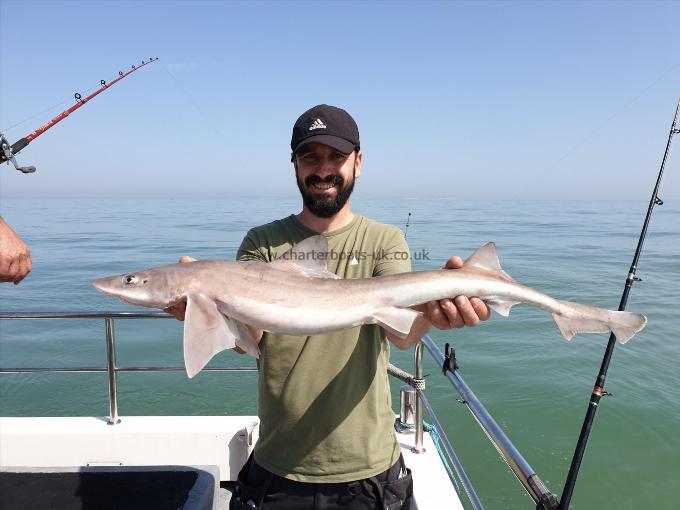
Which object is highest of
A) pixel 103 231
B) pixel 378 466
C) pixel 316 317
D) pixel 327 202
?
pixel 327 202

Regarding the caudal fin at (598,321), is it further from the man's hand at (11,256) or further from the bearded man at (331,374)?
the man's hand at (11,256)

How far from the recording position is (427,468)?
12.7ft

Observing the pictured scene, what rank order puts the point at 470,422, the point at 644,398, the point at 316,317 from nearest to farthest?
the point at 316,317 → the point at 470,422 → the point at 644,398

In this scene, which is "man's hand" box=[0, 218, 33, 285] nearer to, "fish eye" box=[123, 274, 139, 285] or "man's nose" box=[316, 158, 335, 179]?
"fish eye" box=[123, 274, 139, 285]

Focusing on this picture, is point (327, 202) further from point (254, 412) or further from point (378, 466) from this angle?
point (254, 412)

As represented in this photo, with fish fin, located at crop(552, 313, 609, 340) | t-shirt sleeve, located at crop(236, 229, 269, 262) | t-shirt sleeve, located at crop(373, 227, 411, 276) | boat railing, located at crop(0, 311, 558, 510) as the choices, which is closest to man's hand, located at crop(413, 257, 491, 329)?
t-shirt sleeve, located at crop(373, 227, 411, 276)

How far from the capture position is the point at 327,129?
2.85 m

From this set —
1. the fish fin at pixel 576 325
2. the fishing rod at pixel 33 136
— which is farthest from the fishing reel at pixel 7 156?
the fish fin at pixel 576 325

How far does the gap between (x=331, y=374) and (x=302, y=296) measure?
49cm

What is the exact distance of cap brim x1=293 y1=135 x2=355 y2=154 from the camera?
9.26 feet

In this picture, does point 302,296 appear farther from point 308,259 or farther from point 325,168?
point 325,168

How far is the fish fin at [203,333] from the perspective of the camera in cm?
246

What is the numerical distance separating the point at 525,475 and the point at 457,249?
922 inches

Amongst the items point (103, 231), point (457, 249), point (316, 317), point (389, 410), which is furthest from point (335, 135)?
point (103, 231)
